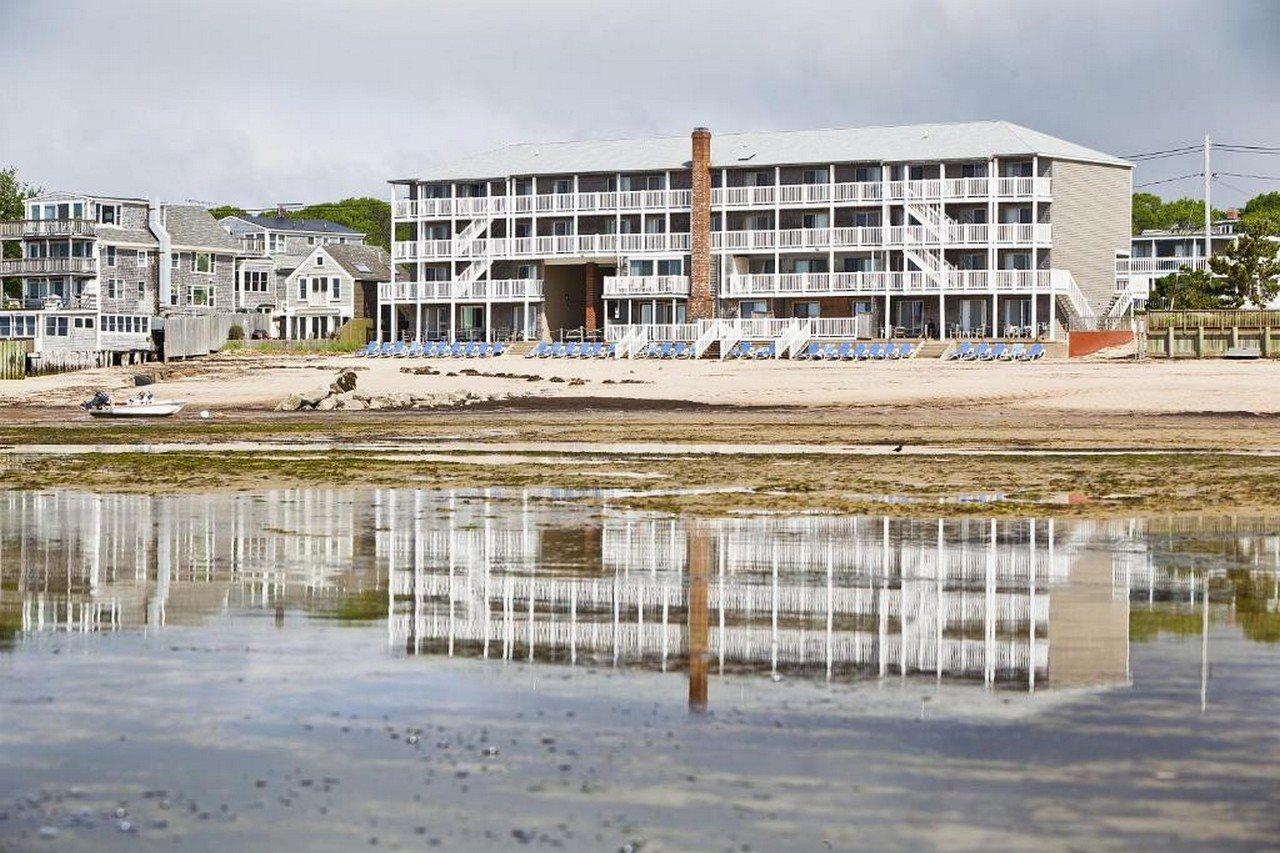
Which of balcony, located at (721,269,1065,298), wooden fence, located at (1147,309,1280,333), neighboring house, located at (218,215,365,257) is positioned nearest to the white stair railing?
balcony, located at (721,269,1065,298)

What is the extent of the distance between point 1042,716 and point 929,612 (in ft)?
15.2

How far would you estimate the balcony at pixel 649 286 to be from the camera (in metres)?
95.9

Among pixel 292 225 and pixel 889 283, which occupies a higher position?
pixel 292 225

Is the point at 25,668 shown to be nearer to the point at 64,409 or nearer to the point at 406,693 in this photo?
the point at 406,693

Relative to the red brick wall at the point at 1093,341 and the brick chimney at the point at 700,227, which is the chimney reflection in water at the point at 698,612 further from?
the brick chimney at the point at 700,227

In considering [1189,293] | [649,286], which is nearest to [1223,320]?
[1189,293]

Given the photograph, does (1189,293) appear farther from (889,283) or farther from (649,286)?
(649,286)

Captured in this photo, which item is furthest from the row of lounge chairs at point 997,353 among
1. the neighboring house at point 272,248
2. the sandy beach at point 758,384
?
the neighboring house at point 272,248

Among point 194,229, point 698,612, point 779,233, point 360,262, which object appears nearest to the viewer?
point 698,612

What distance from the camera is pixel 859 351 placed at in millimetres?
78750

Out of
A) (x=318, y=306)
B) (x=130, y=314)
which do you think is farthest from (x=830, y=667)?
(x=318, y=306)

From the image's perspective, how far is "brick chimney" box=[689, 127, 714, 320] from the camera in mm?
94812

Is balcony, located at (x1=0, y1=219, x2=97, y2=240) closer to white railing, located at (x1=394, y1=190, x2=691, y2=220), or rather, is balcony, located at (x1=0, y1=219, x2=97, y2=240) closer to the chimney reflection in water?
white railing, located at (x1=394, y1=190, x2=691, y2=220)

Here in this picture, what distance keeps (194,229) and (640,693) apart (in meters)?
110
